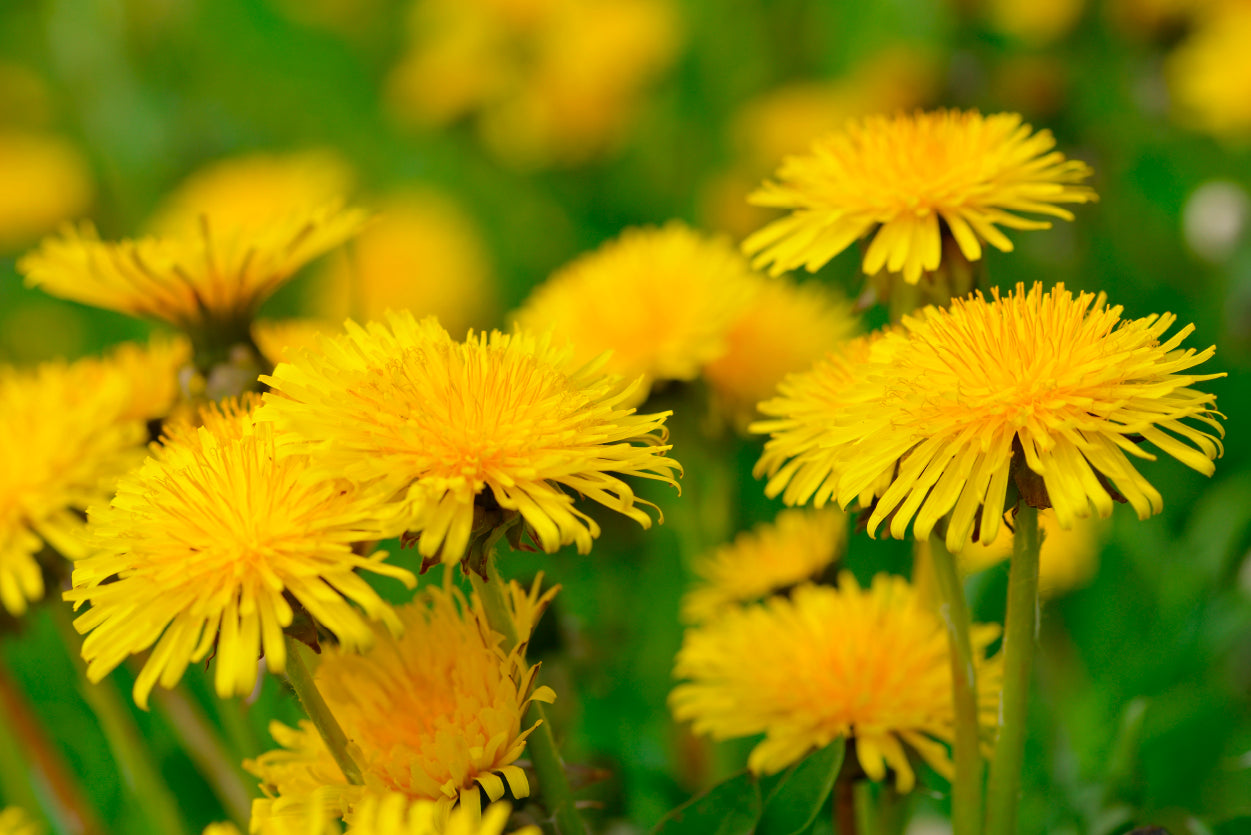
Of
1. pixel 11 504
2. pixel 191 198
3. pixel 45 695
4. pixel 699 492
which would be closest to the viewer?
pixel 11 504

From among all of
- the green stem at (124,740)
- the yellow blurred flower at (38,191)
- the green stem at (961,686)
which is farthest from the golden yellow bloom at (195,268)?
the yellow blurred flower at (38,191)

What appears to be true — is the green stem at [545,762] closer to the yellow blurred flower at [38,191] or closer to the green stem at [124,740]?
the green stem at [124,740]

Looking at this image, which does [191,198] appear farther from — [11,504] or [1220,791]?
[1220,791]

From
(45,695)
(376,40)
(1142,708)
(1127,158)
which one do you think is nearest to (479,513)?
(1142,708)

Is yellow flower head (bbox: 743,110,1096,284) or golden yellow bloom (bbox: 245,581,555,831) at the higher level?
yellow flower head (bbox: 743,110,1096,284)

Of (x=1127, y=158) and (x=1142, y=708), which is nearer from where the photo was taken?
(x=1142, y=708)

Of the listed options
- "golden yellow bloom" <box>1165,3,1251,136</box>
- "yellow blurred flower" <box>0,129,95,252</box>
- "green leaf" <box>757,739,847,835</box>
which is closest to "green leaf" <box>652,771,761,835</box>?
"green leaf" <box>757,739,847,835</box>

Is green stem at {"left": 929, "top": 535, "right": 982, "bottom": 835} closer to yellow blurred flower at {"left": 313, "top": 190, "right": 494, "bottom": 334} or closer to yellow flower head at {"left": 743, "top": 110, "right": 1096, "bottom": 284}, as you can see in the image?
yellow flower head at {"left": 743, "top": 110, "right": 1096, "bottom": 284}

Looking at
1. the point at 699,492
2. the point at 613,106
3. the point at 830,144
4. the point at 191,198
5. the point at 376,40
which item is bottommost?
the point at 699,492
